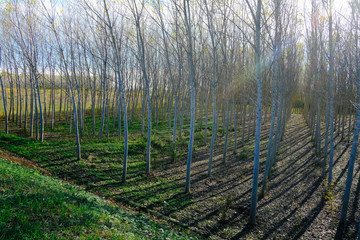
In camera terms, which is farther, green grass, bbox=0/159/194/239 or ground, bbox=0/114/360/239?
ground, bbox=0/114/360/239

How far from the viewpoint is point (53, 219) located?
338 centimetres

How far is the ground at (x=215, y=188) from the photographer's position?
5.66 m

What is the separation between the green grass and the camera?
118 inches

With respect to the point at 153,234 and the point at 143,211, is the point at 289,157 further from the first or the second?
the point at 153,234

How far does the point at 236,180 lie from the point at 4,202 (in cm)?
772

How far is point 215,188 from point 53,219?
5835 mm

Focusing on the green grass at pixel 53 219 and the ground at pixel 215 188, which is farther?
the ground at pixel 215 188

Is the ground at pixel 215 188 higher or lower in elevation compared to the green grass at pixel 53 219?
lower

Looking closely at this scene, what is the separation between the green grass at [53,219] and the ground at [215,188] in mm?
1696

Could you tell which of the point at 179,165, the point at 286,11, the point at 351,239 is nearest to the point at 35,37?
the point at 179,165

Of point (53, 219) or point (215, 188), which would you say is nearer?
point (53, 219)

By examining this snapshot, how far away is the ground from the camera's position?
5660 millimetres

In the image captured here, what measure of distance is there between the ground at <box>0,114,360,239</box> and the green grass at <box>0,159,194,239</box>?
1696mm

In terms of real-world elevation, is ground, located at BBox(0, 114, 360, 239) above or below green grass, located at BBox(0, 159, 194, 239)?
below
